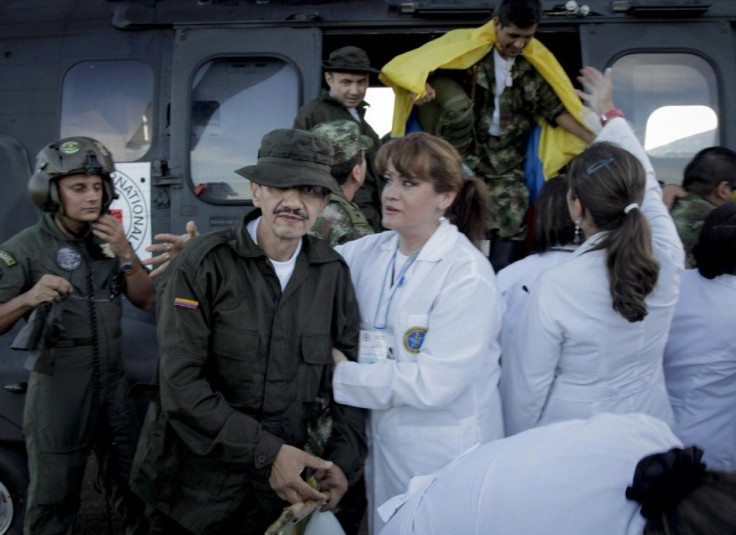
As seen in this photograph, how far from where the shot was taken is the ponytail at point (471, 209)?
139 inches

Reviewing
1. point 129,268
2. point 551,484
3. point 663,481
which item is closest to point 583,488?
point 551,484

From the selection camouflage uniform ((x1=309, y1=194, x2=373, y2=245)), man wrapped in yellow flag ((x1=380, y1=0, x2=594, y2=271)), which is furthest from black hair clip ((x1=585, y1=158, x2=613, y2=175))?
man wrapped in yellow flag ((x1=380, y1=0, x2=594, y2=271))

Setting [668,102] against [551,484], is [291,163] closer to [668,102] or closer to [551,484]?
[551,484]

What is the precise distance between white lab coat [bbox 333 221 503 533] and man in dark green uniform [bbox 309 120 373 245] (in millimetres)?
800

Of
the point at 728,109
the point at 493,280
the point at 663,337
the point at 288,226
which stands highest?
the point at 728,109

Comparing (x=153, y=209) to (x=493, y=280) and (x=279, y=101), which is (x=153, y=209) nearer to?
(x=279, y=101)

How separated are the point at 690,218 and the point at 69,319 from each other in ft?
10.4

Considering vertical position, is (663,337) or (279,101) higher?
(279,101)

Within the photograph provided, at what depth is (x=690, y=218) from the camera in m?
4.10

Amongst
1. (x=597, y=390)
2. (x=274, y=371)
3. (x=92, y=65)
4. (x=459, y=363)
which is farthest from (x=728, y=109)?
(x=92, y=65)

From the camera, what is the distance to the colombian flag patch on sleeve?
8.95 feet

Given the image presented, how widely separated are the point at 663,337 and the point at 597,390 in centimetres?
33

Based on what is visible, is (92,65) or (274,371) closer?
(274,371)

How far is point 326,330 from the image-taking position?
295cm
